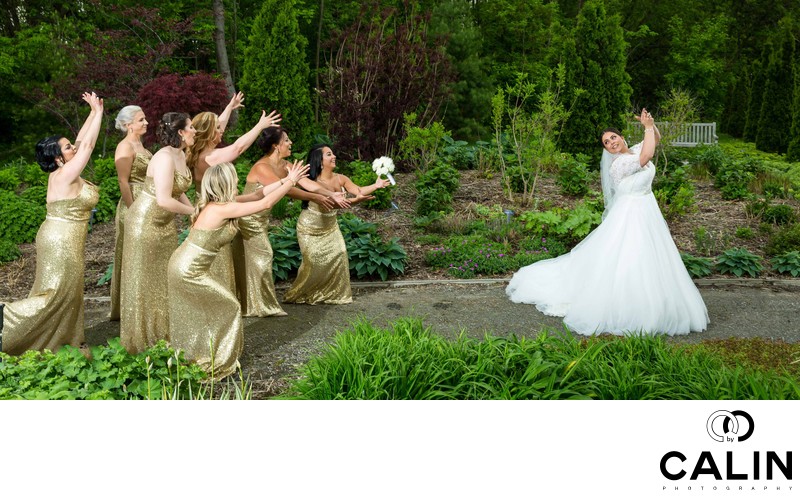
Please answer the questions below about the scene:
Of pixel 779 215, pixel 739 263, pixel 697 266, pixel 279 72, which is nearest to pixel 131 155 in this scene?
pixel 697 266

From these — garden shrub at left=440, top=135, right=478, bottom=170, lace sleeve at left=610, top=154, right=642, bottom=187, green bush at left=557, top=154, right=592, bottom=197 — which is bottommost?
green bush at left=557, top=154, right=592, bottom=197

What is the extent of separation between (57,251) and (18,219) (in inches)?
208

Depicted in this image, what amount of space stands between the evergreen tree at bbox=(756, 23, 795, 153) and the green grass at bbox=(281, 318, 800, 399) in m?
17.4

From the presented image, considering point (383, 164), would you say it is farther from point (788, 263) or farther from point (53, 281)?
point (788, 263)

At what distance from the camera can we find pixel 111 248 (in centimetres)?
984

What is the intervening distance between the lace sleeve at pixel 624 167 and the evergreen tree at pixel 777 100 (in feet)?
51.1

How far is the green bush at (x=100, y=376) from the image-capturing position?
459 centimetres

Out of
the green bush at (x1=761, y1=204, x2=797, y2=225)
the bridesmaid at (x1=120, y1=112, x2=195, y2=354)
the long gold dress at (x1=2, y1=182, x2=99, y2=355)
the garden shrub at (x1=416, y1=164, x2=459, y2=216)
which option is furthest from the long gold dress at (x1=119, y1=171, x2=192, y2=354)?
the green bush at (x1=761, y1=204, x2=797, y2=225)

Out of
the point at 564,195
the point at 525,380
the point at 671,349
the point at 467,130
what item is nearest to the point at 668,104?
the point at 564,195

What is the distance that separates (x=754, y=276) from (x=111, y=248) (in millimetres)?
7535

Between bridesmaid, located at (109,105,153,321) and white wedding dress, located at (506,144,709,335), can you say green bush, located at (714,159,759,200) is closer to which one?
white wedding dress, located at (506,144,709,335)

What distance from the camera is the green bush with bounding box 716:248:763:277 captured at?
8781 millimetres

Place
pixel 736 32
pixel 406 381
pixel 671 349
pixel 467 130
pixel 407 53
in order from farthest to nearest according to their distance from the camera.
→ pixel 736 32 → pixel 467 130 → pixel 407 53 → pixel 671 349 → pixel 406 381

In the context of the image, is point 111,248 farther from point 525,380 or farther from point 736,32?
point 736,32
